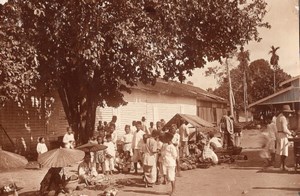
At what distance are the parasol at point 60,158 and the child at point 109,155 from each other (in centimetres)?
406

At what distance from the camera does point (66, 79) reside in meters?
17.1

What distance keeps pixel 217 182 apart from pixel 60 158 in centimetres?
497

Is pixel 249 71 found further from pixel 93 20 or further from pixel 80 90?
pixel 93 20

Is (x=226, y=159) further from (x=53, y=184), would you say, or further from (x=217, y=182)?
(x=53, y=184)

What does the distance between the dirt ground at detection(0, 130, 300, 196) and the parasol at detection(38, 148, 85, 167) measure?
1563 mm

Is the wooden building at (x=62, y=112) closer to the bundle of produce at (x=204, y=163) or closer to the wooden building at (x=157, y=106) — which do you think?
the wooden building at (x=157, y=106)

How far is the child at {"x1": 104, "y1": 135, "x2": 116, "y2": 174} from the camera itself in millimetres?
13742

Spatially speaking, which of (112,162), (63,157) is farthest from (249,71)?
(63,157)

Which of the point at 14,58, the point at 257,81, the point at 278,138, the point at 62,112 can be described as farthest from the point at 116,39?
the point at 257,81

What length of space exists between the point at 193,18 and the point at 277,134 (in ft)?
18.5

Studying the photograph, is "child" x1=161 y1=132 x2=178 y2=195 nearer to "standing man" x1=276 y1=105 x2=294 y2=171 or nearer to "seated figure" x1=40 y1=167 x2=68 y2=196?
"seated figure" x1=40 y1=167 x2=68 y2=196

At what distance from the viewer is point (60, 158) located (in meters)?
9.42

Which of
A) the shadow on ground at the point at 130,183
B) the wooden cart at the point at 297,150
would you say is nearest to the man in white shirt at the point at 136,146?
the shadow on ground at the point at 130,183

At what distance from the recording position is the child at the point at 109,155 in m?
13.7
